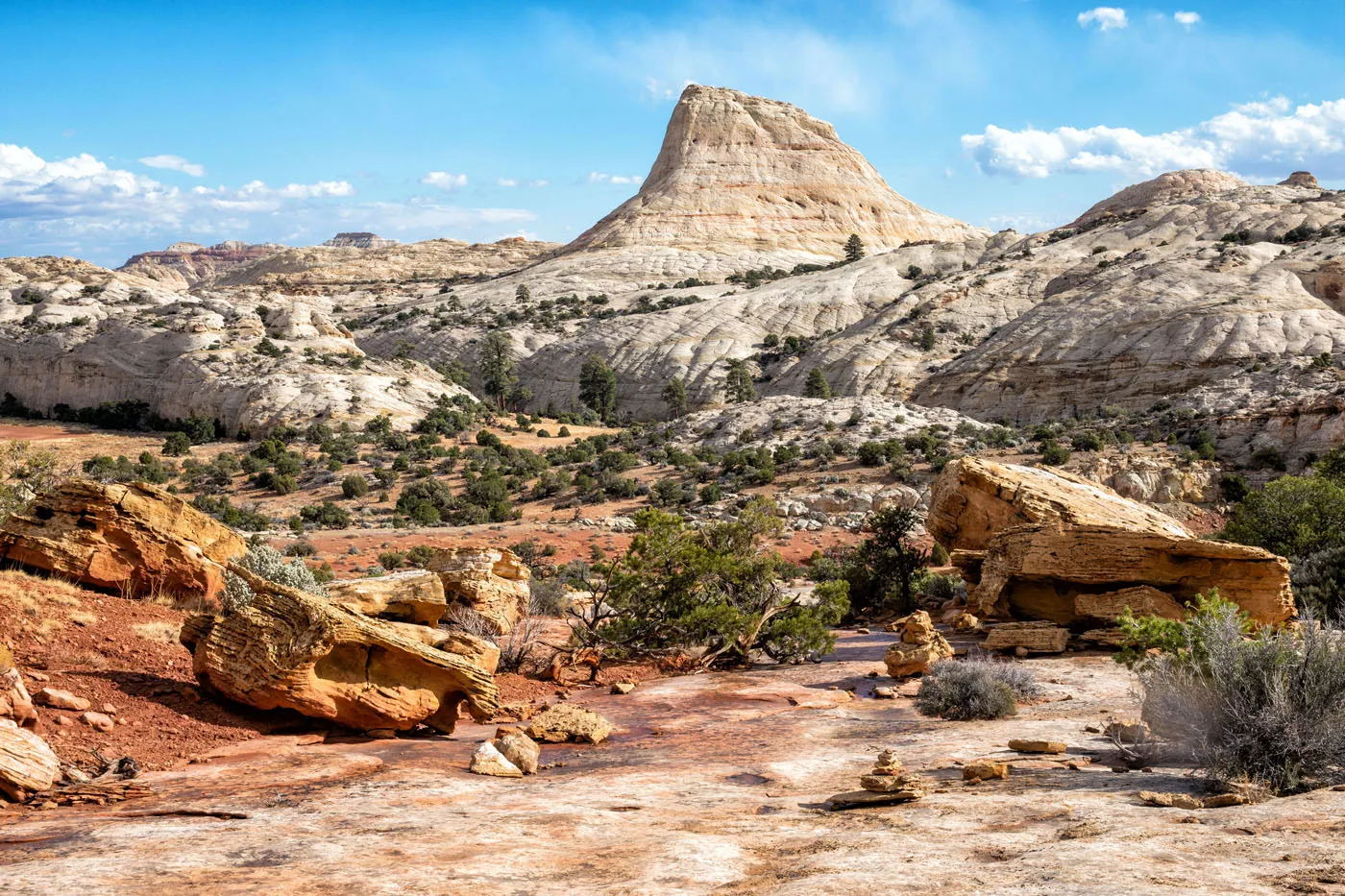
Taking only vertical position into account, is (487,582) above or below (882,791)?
below

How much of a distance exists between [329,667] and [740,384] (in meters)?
52.9

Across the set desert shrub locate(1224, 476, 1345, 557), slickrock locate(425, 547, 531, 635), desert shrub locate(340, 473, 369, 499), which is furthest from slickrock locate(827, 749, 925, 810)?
desert shrub locate(340, 473, 369, 499)

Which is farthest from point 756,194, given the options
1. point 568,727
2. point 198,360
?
point 568,727

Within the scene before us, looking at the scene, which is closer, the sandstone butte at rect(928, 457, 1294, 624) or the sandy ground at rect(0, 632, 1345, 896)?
the sandy ground at rect(0, 632, 1345, 896)

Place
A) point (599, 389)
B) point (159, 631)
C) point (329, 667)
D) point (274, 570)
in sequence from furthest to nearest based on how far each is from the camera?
point (599, 389), point (274, 570), point (159, 631), point (329, 667)

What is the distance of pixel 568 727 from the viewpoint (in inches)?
452

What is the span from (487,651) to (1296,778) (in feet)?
30.1

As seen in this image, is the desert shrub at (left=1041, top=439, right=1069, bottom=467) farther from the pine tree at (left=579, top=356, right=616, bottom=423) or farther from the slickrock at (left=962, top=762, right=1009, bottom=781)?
the pine tree at (left=579, top=356, right=616, bottom=423)

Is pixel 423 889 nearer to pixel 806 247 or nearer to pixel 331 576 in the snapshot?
pixel 331 576

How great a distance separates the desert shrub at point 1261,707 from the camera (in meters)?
7.55

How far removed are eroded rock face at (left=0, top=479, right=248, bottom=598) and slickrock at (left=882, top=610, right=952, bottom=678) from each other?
375 inches

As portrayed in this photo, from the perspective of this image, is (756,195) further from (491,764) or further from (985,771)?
(985,771)

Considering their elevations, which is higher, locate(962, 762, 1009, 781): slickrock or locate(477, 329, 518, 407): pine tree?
locate(477, 329, 518, 407): pine tree

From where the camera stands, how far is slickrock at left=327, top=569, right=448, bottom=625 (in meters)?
15.5
